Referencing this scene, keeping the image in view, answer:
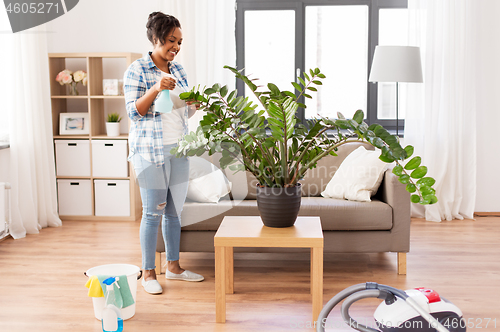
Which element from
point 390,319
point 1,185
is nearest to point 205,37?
point 1,185

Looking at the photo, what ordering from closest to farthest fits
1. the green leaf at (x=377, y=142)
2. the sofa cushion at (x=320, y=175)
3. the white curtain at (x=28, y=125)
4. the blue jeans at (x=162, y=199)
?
the green leaf at (x=377, y=142), the blue jeans at (x=162, y=199), the sofa cushion at (x=320, y=175), the white curtain at (x=28, y=125)

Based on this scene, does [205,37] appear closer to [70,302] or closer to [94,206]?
[94,206]

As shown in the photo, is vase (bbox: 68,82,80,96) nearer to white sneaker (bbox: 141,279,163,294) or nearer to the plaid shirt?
the plaid shirt

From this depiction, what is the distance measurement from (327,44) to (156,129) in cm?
258

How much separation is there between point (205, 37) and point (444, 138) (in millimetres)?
2196

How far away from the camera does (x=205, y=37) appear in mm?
4078

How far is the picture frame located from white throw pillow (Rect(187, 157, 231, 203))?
1572 mm

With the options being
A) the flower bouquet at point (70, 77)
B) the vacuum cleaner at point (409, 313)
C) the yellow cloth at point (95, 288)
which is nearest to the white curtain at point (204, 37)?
the flower bouquet at point (70, 77)

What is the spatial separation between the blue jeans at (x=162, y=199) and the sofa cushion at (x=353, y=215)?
29.9 inches

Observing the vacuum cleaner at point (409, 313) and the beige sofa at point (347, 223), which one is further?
Result: the beige sofa at point (347, 223)

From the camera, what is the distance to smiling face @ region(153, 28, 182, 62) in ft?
7.49

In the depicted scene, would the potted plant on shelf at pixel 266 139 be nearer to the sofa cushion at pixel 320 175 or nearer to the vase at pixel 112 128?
the sofa cushion at pixel 320 175

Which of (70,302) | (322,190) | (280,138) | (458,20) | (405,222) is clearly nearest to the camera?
(280,138)

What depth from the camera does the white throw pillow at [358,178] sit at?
2.90 metres
